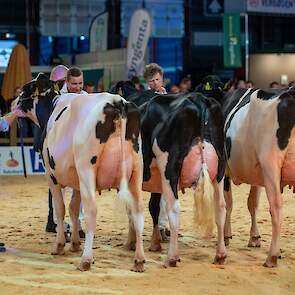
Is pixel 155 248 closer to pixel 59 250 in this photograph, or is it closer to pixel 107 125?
pixel 59 250

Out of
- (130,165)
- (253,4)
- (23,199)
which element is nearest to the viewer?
(130,165)

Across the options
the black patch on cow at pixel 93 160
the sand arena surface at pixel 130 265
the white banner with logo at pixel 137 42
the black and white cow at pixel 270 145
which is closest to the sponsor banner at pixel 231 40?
the white banner with logo at pixel 137 42

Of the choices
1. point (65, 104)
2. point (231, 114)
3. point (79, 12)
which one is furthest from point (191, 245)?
point (79, 12)

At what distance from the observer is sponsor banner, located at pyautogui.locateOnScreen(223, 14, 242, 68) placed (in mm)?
21016

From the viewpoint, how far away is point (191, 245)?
7910mm

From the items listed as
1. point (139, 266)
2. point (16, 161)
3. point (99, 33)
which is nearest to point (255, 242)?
point (139, 266)

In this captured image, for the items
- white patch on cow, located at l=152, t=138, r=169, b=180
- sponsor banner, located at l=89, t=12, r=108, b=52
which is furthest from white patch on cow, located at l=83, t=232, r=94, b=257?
sponsor banner, located at l=89, t=12, r=108, b=52

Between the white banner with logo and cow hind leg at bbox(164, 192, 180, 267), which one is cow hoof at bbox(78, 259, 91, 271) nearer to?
cow hind leg at bbox(164, 192, 180, 267)

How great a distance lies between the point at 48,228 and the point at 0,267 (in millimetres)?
1971

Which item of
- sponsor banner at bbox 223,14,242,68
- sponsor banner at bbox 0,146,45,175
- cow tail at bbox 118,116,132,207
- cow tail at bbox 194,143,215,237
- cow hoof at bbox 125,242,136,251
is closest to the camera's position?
cow tail at bbox 118,116,132,207

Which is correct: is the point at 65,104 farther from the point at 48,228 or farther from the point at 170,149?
the point at 48,228

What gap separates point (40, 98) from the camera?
25.3 feet

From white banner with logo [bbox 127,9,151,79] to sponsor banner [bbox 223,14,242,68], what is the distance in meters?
3.97

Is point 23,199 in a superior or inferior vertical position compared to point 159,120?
inferior
